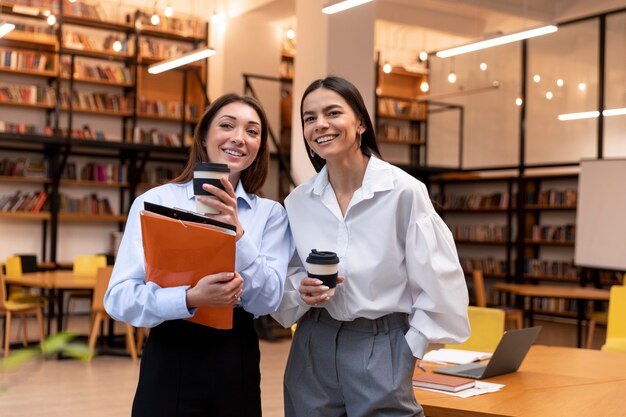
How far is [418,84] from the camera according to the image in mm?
13492

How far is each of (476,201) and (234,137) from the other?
35.2 ft

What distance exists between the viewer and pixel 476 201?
12.2 metres

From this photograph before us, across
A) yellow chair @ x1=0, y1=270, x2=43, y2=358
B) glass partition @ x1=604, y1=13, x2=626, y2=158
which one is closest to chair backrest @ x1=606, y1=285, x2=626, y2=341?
yellow chair @ x1=0, y1=270, x2=43, y2=358

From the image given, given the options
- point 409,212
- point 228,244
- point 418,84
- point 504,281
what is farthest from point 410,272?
point 418,84

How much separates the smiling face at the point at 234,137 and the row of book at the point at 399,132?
10454 mm

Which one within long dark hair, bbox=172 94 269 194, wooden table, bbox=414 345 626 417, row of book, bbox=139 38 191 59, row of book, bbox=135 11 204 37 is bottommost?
wooden table, bbox=414 345 626 417

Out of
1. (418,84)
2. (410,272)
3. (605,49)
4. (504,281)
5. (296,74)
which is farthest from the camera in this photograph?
(418,84)

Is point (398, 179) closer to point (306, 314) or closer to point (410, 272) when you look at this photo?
point (410, 272)

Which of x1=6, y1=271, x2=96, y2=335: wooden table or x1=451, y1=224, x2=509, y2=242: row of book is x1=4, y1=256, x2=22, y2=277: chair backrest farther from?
x1=451, y1=224, x2=509, y2=242: row of book

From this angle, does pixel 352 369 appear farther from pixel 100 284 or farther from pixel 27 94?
pixel 27 94

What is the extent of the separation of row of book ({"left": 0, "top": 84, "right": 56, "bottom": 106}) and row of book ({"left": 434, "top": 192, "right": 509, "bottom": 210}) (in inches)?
254

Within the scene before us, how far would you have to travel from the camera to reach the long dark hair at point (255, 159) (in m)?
1.98

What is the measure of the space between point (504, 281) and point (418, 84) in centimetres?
391

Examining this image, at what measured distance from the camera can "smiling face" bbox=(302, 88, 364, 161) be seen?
1890 mm
